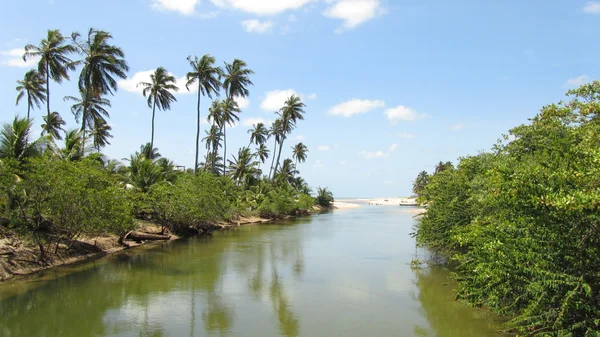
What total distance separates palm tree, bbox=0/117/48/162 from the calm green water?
5.48m

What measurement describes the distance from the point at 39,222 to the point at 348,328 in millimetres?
13329

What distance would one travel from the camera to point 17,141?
1773 cm

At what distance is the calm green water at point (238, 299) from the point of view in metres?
10.5

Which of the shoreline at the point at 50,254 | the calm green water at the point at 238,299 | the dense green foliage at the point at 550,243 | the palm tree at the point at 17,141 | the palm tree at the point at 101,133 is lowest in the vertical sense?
the calm green water at the point at 238,299

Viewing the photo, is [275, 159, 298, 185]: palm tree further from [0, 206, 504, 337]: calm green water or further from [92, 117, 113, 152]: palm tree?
[0, 206, 504, 337]: calm green water

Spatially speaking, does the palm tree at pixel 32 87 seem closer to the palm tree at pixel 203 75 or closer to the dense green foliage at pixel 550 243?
the palm tree at pixel 203 75

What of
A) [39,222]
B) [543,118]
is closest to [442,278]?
[543,118]

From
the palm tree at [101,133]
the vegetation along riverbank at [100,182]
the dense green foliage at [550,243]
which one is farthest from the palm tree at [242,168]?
the dense green foliage at [550,243]

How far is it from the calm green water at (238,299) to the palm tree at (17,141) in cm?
548

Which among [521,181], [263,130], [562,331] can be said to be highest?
[263,130]

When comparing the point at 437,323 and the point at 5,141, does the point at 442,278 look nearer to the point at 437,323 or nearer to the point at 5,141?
the point at 437,323

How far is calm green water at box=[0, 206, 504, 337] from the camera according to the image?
10.5m

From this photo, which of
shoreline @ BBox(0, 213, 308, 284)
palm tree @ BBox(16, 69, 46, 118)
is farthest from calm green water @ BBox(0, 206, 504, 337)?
palm tree @ BBox(16, 69, 46, 118)

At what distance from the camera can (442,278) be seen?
53.5 feet
